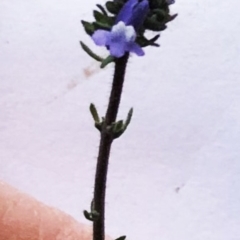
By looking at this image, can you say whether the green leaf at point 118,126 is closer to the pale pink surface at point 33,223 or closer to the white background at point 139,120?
the pale pink surface at point 33,223

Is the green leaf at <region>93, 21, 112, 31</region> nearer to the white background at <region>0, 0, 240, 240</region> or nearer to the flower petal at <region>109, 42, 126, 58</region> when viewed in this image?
the flower petal at <region>109, 42, 126, 58</region>

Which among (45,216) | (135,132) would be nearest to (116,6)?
(45,216)

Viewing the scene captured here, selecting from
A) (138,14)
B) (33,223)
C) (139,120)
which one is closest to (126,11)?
(138,14)

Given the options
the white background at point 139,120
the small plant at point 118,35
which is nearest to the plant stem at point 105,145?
the small plant at point 118,35

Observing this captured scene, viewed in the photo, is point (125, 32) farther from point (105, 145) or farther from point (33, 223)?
point (33, 223)

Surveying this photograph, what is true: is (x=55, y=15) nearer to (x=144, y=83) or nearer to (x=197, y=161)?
(x=144, y=83)

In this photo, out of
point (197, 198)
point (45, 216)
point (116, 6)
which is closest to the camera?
point (116, 6)

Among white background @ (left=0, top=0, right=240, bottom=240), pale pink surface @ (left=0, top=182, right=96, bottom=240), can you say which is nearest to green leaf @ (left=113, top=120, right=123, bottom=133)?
pale pink surface @ (left=0, top=182, right=96, bottom=240)
